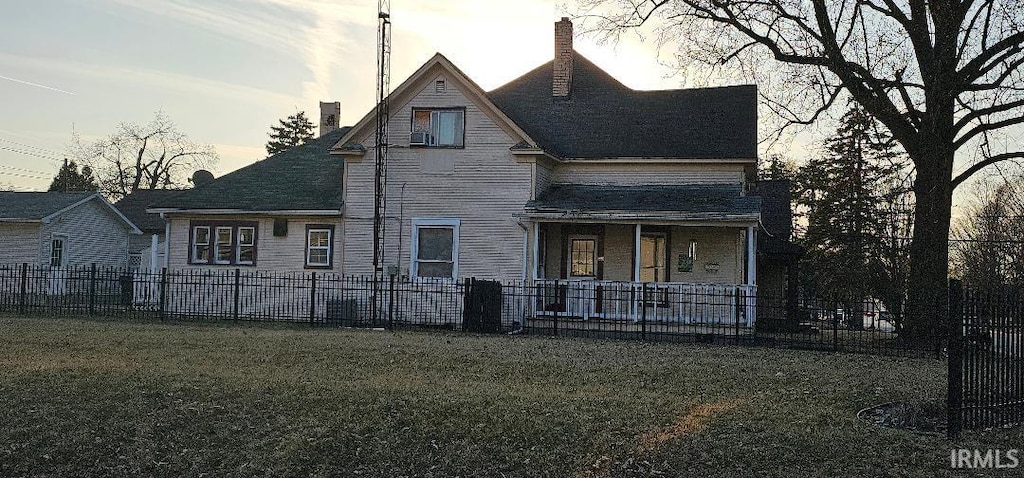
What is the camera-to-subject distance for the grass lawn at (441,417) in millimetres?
8617

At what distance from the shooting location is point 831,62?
21.9 metres

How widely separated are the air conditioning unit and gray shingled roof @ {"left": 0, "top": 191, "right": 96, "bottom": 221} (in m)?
17.9

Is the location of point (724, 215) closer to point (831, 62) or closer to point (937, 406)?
point (831, 62)

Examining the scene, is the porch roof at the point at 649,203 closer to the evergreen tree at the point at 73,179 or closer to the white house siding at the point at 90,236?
the white house siding at the point at 90,236

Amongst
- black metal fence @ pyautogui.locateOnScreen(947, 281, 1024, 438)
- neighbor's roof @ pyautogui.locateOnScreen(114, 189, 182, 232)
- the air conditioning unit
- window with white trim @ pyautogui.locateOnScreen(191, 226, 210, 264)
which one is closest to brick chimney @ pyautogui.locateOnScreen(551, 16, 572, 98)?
the air conditioning unit

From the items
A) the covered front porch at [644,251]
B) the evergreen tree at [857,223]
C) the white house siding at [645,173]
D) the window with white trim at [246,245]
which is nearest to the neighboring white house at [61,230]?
the window with white trim at [246,245]

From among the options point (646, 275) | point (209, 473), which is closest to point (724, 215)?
point (646, 275)

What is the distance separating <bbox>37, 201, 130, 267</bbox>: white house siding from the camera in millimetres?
36312

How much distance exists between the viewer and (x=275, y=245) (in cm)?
2620

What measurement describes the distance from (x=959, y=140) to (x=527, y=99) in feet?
39.7

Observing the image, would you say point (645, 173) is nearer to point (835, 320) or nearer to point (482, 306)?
point (482, 306)

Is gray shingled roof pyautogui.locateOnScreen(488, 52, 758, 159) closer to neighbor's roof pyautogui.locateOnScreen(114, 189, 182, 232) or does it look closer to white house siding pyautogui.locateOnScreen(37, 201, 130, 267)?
white house siding pyautogui.locateOnScreen(37, 201, 130, 267)

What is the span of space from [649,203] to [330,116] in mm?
16619

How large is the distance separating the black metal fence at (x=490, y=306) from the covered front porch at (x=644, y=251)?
0.33 feet
